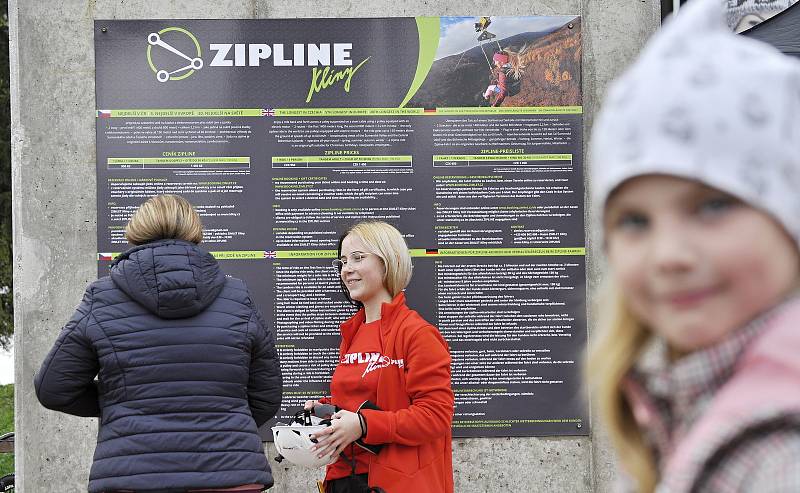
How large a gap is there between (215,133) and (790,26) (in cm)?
271

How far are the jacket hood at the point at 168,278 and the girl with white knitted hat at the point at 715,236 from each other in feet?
8.30

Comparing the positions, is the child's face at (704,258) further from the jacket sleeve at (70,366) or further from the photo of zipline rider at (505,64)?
the photo of zipline rider at (505,64)

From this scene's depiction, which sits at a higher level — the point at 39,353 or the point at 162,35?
the point at 162,35

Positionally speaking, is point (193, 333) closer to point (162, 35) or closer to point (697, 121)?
point (162, 35)

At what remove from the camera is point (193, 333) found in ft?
11.0

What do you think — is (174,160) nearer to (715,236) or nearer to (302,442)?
(302,442)

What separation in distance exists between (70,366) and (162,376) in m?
0.31

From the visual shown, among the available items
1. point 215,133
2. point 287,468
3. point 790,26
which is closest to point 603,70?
point 790,26

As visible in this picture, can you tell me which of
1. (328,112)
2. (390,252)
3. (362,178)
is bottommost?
(390,252)

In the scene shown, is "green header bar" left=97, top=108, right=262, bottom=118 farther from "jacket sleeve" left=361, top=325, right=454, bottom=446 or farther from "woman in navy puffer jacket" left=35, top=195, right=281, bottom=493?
"jacket sleeve" left=361, top=325, right=454, bottom=446

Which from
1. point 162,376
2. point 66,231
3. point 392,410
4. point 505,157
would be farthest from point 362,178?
point 162,376

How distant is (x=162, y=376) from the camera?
10.8 feet

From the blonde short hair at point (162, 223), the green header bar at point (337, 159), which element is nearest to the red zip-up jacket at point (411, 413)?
the blonde short hair at point (162, 223)

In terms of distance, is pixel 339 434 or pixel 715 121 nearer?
pixel 715 121
